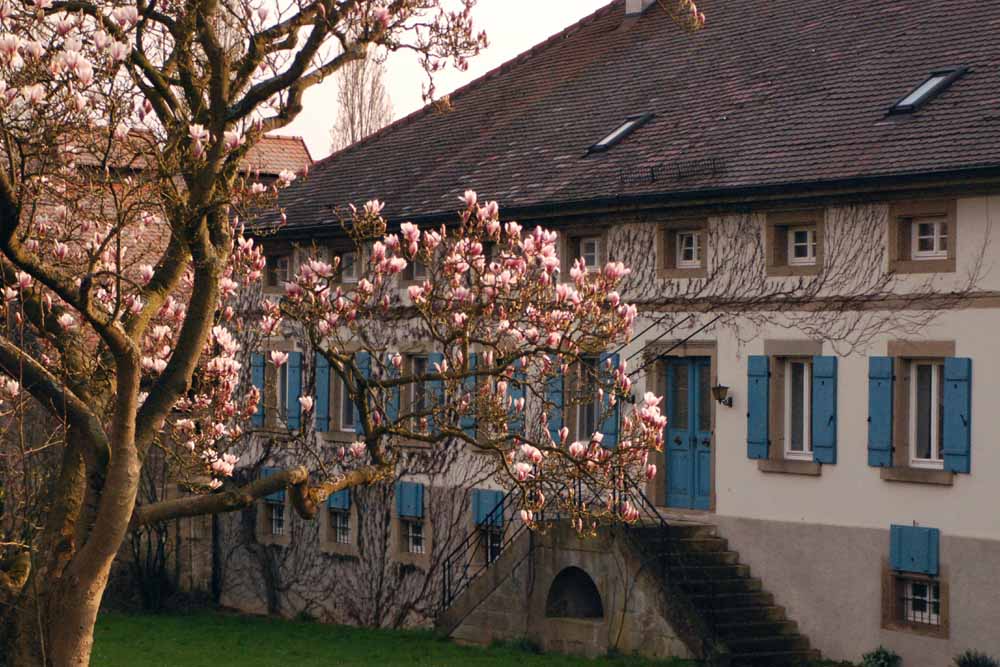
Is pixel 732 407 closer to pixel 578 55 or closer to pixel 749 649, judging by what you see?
pixel 749 649

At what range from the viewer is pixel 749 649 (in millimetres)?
20109

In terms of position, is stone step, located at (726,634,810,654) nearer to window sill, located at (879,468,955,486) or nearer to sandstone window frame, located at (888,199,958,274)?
window sill, located at (879,468,955,486)

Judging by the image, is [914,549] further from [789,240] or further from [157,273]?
[157,273]

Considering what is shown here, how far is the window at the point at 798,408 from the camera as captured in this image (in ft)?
69.7

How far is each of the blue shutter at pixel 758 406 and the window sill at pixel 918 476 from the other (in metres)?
1.83

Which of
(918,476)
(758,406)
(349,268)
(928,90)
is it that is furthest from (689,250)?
(349,268)

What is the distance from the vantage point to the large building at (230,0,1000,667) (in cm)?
1922

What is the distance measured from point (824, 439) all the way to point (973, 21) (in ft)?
19.0

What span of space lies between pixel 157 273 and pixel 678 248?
1096 cm

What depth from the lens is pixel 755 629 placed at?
809 inches

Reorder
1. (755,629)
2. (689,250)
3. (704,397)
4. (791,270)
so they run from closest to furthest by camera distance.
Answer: (755,629)
(791,270)
(704,397)
(689,250)

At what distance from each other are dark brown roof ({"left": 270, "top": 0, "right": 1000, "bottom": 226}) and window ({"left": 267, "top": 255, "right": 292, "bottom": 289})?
0.87 metres

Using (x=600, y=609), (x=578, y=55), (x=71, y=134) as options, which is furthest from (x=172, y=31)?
(x=578, y=55)

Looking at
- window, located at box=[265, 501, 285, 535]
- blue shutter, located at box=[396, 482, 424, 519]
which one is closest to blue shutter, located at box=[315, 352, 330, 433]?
window, located at box=[265, 501, 285, 535]
